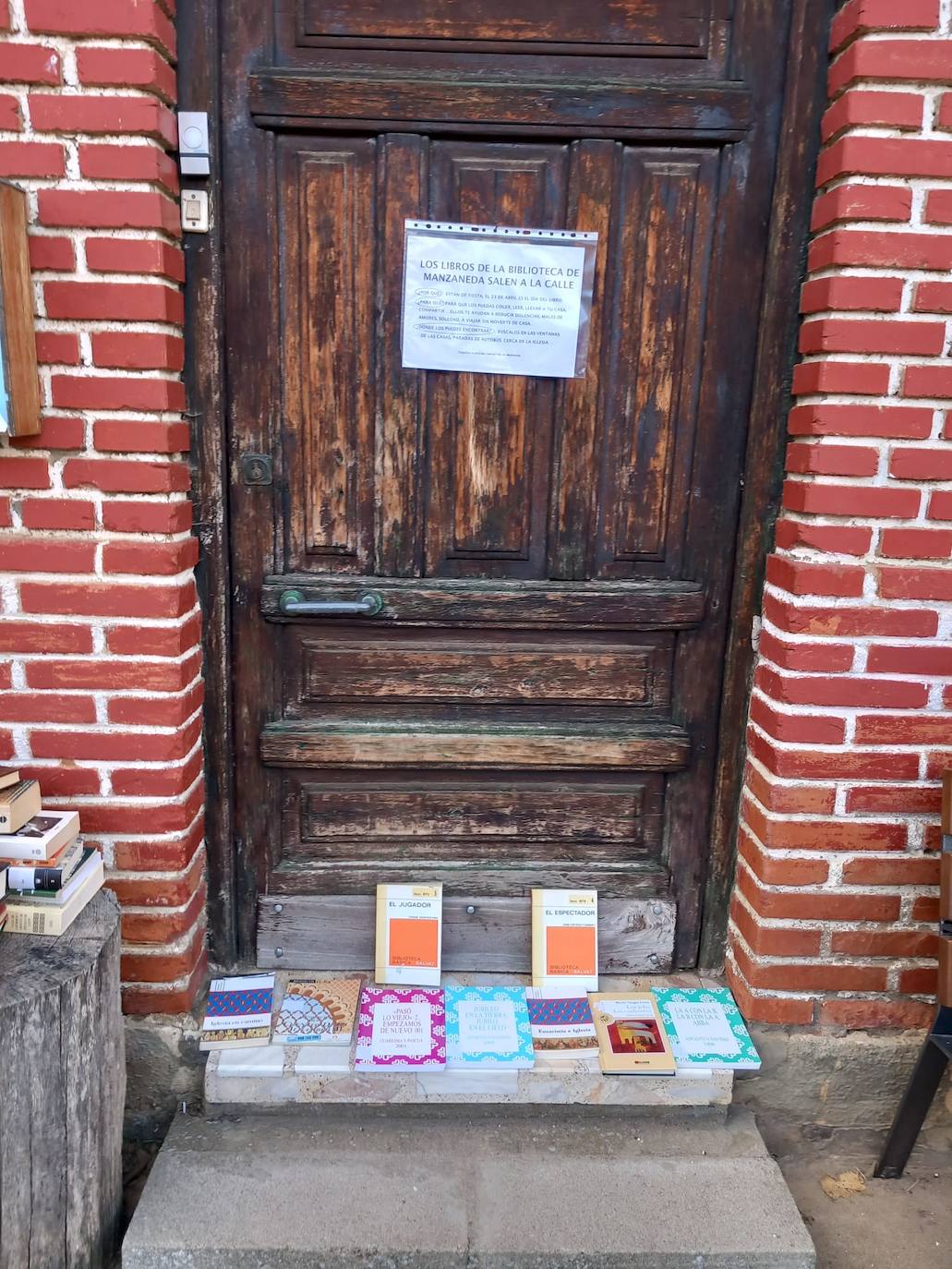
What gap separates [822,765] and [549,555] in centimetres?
86

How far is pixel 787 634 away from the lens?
6.59ft

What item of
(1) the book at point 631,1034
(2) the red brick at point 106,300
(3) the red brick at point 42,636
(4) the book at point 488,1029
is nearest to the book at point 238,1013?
(4) the book at point 488,1029

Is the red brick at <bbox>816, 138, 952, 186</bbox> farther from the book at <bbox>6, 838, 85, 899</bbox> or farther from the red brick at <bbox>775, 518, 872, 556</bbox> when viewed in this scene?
the book at <bbox>6, 838, 85, 899</bbox>

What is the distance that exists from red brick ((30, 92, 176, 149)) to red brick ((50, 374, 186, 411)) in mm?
500

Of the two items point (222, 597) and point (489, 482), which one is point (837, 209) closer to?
point (489, 482)

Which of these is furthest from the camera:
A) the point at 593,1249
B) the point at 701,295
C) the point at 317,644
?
the point at 317,644

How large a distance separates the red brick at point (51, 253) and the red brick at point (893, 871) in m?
2.29

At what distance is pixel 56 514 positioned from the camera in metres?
1.89

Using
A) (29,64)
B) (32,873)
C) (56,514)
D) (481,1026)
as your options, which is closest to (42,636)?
(56,514)

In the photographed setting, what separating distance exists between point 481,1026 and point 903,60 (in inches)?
95.6

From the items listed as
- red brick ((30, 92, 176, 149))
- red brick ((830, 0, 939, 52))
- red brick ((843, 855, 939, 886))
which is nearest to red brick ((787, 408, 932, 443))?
red brick ((830, 0, 939, 52))

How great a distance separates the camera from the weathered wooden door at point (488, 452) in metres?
1.95

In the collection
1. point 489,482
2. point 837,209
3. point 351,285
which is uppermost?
point 837,209

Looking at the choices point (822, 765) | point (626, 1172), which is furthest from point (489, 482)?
point (626, 1172)
